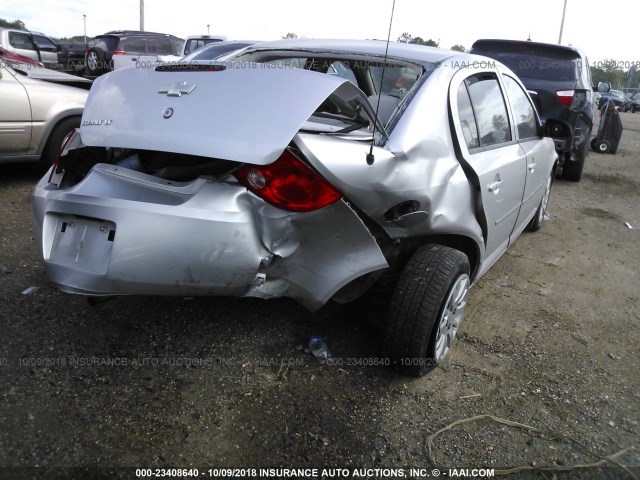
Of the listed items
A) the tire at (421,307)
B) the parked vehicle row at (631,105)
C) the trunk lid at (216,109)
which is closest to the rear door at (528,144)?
the tire at (421,307)

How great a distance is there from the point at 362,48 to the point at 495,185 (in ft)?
3.60

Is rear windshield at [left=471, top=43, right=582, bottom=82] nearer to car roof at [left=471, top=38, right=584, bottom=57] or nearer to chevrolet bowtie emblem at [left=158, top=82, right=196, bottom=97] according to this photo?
car roof at [left=471, top=38, right=584, bottom=57]

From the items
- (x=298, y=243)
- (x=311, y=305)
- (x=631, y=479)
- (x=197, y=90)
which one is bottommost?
(x=631, y=479)

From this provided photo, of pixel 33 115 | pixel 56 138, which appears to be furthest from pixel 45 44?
pixel 33 115

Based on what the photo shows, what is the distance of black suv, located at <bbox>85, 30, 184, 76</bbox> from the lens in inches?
559

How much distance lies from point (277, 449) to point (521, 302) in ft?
7.24

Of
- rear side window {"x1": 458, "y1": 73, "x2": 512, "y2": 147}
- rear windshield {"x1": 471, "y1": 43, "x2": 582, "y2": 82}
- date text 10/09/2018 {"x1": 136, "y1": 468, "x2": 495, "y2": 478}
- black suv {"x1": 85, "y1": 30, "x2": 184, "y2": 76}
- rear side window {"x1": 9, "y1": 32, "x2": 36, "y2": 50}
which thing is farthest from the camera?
rear side window {"x1": 9, "y1": 32, "x2": 36, "y2": 50}

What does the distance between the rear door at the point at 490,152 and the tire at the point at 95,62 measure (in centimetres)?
1361

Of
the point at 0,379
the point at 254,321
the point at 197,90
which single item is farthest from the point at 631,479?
the point at 0,379

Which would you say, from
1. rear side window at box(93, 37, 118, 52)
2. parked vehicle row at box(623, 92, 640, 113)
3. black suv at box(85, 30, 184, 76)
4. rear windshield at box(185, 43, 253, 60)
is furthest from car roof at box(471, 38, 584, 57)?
parked vehicle row at box(623, 92, 640, 113)

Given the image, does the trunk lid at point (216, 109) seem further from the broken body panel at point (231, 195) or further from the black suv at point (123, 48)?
the black suv at point (123, 48)

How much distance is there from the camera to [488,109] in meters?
3.13

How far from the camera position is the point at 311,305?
88.9 inches

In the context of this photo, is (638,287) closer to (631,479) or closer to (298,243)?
(631,479)
